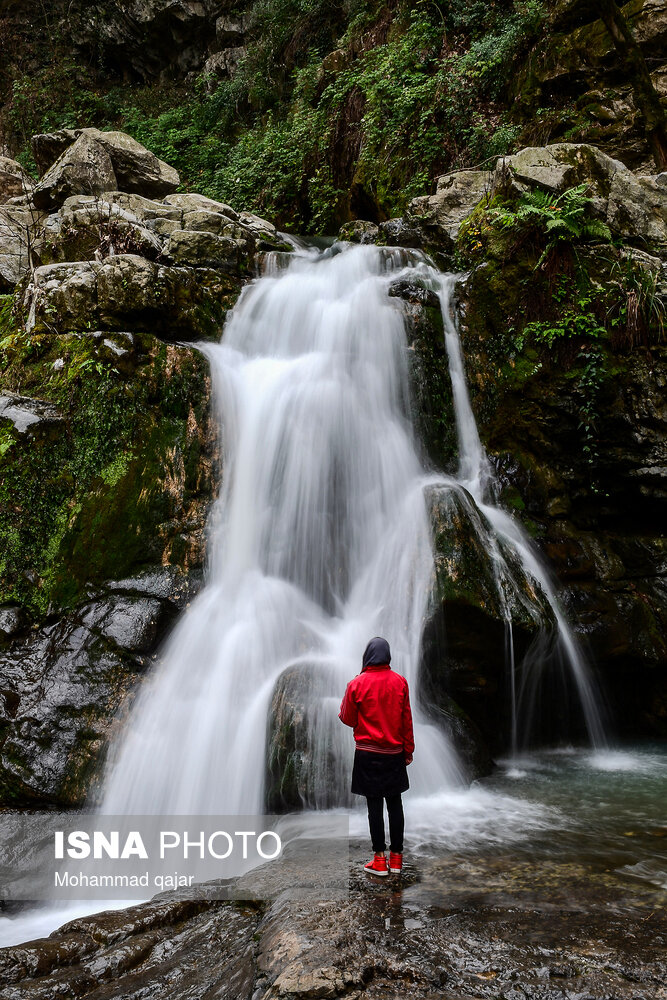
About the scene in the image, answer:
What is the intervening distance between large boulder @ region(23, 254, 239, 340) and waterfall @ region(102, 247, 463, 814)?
75cm

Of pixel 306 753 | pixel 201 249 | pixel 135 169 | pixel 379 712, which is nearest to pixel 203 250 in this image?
pixel 201 249

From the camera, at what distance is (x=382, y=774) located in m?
3.54

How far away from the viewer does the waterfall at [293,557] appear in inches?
195

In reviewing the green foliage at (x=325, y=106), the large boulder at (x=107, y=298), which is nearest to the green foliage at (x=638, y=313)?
the large boulder at (x=107, y=298)

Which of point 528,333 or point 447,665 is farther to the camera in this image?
point 528,333

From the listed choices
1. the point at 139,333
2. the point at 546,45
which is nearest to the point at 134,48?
the point at 546,45

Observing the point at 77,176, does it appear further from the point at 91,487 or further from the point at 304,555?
the point at 304,555

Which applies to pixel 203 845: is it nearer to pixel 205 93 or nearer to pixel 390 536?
pixel 390 536

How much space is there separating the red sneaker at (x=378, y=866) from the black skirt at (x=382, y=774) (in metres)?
0.32

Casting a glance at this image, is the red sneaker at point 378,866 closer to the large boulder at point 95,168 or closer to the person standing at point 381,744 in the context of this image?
the person standing at point 381,744

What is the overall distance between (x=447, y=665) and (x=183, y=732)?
248cm

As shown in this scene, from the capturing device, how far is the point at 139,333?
6.96 meters

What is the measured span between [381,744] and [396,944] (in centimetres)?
110

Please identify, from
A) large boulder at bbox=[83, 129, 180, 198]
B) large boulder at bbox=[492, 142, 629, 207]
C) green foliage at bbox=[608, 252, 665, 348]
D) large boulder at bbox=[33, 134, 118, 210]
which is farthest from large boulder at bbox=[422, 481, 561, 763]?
large boulder at bbox=[83, 129, 180, 198]
